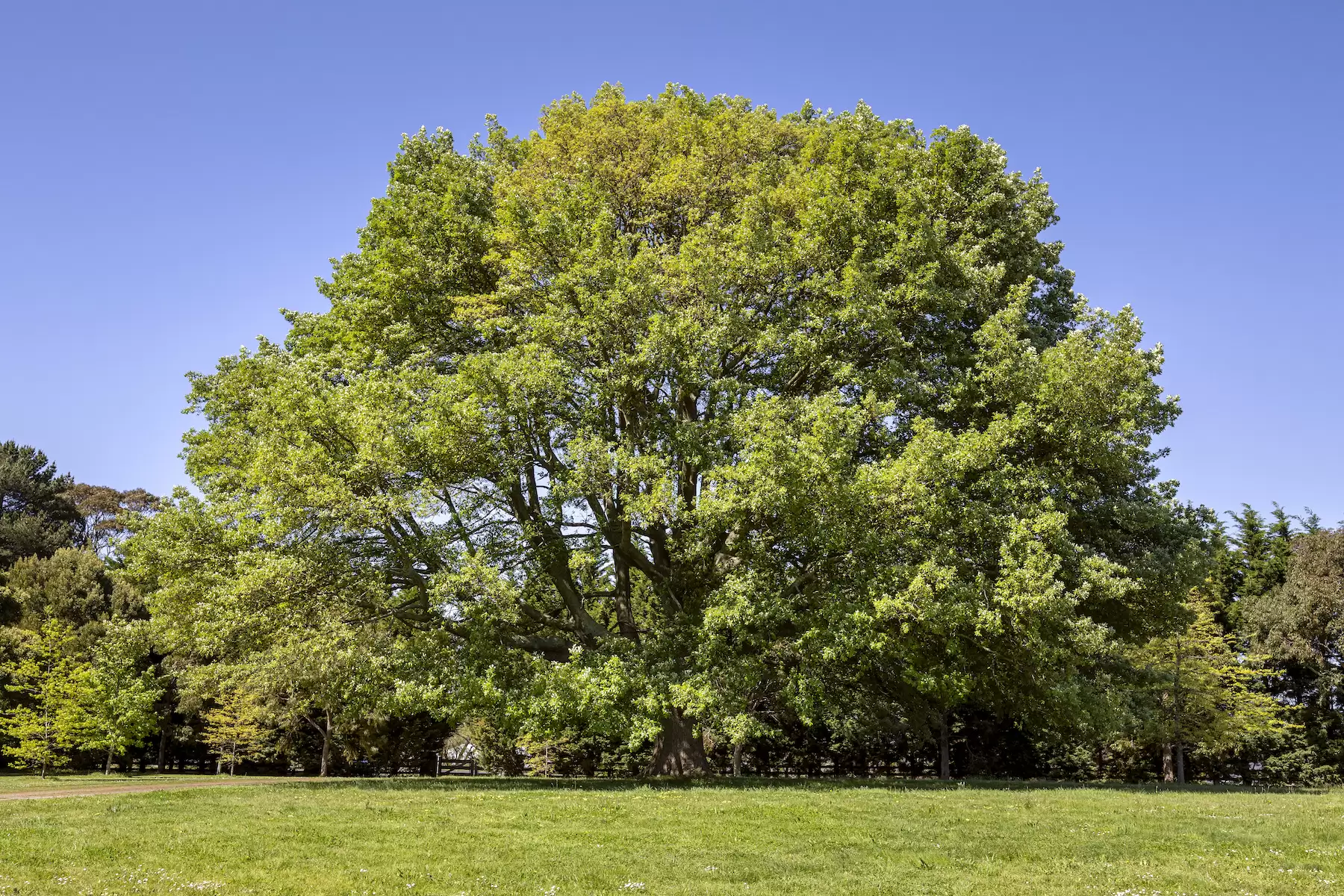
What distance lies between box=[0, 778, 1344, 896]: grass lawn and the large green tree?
143 inches

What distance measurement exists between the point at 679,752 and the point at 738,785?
4408 mm

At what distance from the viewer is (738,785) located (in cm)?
1917

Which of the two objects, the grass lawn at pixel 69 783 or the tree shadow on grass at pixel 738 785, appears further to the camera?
the grass lawn at pixel 69 783

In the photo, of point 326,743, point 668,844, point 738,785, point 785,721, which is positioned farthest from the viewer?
point 785,721

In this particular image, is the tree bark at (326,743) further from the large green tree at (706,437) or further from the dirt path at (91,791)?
the large green tree at (706,437)

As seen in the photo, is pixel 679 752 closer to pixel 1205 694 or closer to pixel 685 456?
pixel 685 456

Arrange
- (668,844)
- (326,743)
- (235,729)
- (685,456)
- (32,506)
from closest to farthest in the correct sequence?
(668,844)
(685,456)
(235,729)
(326,743)
(32,506)

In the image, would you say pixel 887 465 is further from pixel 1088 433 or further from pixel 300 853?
pixel 300 853

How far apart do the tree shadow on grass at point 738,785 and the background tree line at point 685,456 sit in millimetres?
1370

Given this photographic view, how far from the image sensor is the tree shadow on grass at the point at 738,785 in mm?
18602

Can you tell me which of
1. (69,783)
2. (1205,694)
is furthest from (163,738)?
(1205,694)

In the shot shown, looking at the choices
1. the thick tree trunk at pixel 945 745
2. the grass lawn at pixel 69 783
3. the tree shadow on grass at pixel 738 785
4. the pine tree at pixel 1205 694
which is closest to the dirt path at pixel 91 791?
the grass lawn at pixel 69 783

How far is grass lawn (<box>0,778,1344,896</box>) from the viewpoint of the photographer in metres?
9.26

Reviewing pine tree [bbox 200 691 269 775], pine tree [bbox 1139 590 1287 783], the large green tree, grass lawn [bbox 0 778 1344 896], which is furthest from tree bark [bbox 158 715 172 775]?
pine tree [bbox 1139 590 1287 783]
